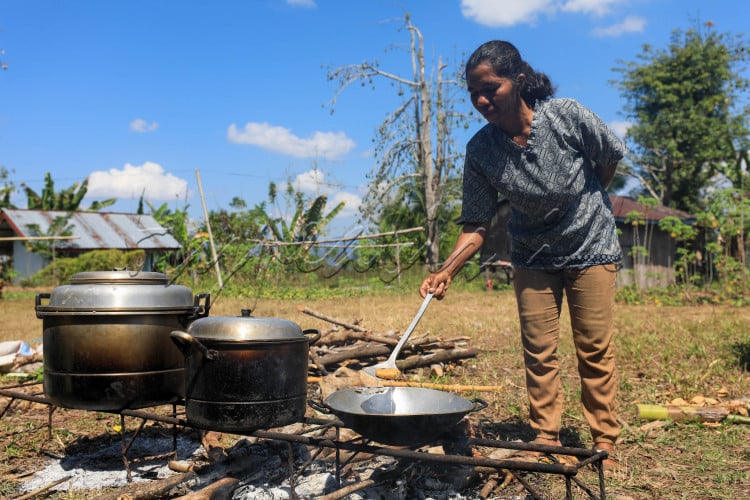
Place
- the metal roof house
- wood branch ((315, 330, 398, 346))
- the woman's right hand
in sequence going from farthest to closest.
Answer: the metal roof house
wood branch ((315, 330, 398, 346))
the woman's right hand

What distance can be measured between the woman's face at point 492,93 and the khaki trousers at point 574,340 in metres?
0.91

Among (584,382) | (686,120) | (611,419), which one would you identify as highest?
(686,120)

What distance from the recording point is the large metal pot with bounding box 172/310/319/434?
265 centimetres

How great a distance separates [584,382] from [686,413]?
1.34 m

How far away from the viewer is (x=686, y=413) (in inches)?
163

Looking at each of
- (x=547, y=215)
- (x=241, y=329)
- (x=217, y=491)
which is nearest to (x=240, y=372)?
(x=241, y=329)

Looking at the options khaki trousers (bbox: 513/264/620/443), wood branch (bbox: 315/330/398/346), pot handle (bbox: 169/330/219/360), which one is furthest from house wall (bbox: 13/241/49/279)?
khaki trousers (bbox: 513/264/620/443)

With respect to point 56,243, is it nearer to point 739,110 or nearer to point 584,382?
point 584,382

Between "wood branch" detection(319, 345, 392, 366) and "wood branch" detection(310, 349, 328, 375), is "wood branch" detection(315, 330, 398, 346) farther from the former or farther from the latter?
"wood branch" detection(310, 349, 328, 375)

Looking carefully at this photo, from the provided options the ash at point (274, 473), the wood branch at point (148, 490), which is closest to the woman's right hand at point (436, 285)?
the ash at point (274, 473)

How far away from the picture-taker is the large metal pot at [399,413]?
253 cm

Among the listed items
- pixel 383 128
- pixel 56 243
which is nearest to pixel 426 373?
pixel 383 128

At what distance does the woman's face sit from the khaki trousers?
91cm

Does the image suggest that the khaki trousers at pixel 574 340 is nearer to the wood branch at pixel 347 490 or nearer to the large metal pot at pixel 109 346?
the wood branch at pixel 347 490
